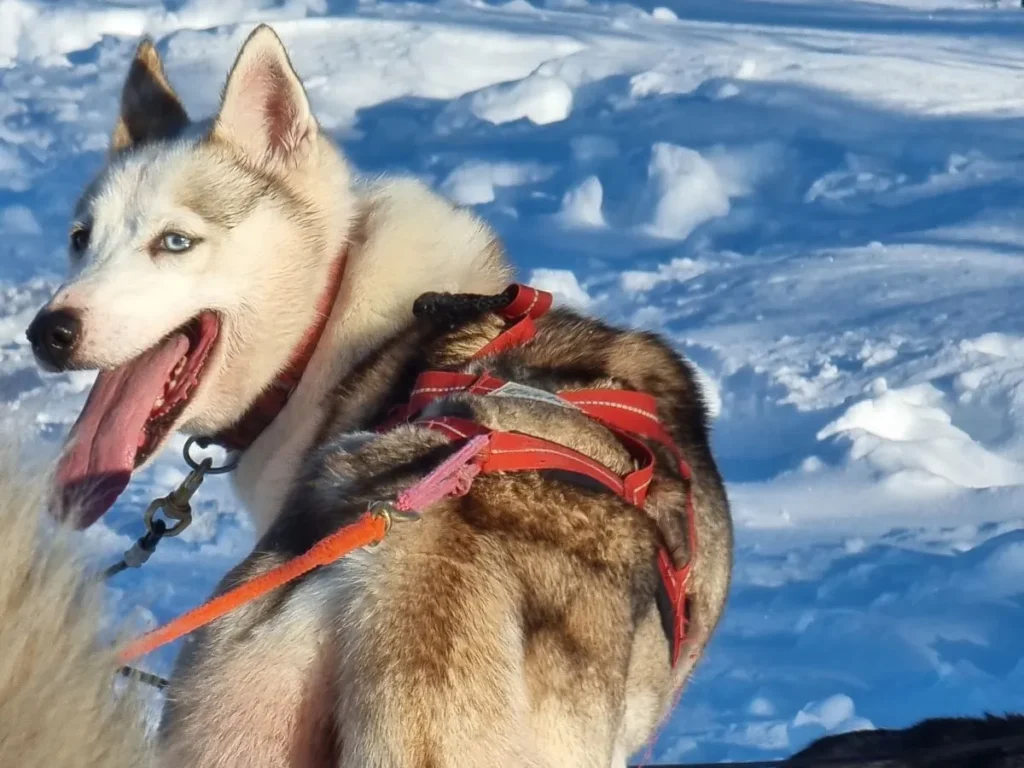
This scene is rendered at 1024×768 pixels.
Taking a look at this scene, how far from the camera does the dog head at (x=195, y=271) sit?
179cm

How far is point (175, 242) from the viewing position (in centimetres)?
186

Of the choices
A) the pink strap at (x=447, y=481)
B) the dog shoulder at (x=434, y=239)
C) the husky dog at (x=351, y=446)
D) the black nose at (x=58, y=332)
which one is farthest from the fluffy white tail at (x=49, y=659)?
the dog shoulder at (x=434, y=239)

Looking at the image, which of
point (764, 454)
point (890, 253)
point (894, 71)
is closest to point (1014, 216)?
point (890, 253)

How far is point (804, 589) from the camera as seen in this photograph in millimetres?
3805

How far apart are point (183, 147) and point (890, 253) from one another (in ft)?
15.9

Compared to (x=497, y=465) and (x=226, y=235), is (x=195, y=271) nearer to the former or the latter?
(x=226, y=235)

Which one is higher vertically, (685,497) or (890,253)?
(685,497)

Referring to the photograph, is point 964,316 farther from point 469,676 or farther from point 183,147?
point 469,676

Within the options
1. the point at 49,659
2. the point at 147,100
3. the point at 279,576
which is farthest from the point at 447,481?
the point at 147,100

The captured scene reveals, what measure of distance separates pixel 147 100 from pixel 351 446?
1.05 m

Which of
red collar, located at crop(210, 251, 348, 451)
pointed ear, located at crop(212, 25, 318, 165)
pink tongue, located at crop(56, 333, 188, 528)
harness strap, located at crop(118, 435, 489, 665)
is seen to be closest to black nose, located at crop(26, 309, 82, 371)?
pink tongue, located at crop(56, 333, 188, 528)

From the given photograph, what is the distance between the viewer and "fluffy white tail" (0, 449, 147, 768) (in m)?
1.00

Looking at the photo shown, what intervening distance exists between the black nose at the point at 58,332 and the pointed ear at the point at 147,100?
53cm

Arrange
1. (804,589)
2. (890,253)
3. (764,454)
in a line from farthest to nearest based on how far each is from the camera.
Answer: (890,253), (764,454), (804,589)
